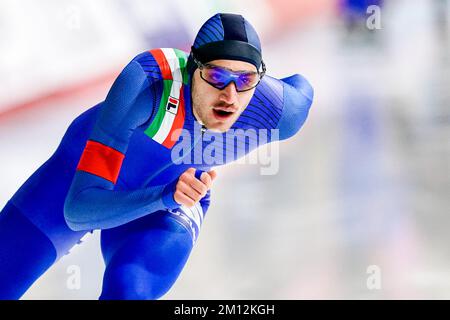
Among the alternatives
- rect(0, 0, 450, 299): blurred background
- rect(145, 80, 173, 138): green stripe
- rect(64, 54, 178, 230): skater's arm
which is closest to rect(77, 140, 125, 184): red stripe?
rect(64, 54, 178, 230): skater's arm

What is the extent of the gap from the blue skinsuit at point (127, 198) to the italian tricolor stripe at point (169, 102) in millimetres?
17

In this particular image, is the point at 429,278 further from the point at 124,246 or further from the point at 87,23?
the point at 87,23

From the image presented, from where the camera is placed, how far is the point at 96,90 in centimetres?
395

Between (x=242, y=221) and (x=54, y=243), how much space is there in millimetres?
1045

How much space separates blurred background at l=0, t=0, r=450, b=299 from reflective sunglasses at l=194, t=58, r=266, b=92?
1116mm

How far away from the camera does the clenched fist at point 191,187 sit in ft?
7.45

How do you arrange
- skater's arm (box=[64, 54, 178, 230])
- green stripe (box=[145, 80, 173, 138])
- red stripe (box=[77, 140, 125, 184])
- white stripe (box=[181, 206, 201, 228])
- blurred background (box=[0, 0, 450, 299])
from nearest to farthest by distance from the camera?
skater's arm (box=[64, 54, 178, 230]) → red stripe (box=[77, 140, 125, 184]) → green stripe (box=[145, 80, 173, 138]) → white stripe (box=[181, 206, 201, 228]) → blurred background (box=[0, 0, 450, 299])

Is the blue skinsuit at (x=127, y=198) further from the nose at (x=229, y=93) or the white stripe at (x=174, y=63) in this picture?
the nose at (x=229, y=93)

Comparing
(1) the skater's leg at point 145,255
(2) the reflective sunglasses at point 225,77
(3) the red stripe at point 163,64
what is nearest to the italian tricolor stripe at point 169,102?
(3) the red stripe at point 163,64

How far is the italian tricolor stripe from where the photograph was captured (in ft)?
8.71

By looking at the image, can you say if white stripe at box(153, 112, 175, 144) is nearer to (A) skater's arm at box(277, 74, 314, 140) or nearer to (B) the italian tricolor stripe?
(B) the italian tricolor stripe

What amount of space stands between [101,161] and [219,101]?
14.9 inches

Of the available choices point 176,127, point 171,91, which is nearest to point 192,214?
point 176,127

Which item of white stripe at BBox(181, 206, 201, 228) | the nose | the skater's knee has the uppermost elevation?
the nose
